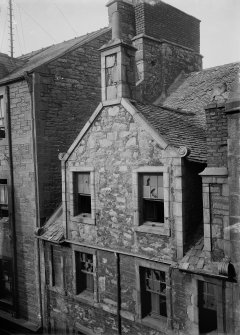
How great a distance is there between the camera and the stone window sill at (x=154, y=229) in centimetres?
900

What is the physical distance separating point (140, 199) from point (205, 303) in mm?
3278

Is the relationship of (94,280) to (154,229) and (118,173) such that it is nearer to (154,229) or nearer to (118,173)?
(154,229)

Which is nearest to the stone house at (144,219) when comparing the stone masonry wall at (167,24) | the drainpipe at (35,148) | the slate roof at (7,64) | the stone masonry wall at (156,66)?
the drainpipe at (35,148)

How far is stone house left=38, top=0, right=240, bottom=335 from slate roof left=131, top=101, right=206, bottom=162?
0.17 feet

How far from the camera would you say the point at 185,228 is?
8758 millimetres

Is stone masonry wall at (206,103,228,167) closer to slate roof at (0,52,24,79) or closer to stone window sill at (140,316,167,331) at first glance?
stone window sill at (140,316,167,331)

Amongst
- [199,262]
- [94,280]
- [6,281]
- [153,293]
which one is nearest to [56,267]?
[94,280]

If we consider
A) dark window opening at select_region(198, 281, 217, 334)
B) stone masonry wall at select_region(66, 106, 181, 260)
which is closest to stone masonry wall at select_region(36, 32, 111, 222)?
stone masonry wall at select_region(66, 106, 181, 260)

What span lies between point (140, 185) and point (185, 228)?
1874mm

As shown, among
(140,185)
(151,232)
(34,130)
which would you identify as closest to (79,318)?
(151,232)

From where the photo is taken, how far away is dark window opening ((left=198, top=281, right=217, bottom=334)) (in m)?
8.38

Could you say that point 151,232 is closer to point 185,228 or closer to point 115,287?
point 185,228

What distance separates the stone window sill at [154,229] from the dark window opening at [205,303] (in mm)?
1559

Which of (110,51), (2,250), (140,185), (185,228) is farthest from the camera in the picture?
(2,250)
